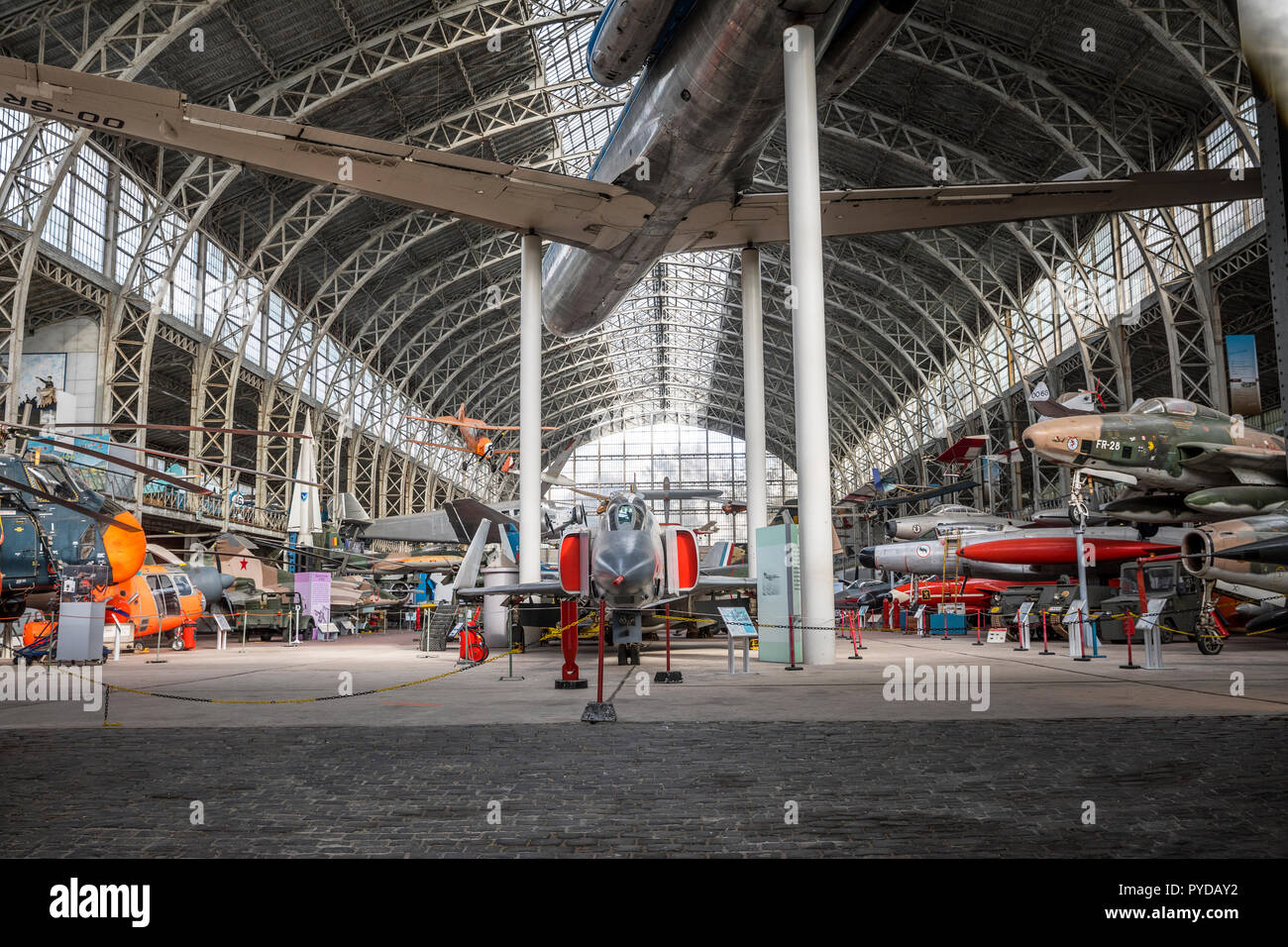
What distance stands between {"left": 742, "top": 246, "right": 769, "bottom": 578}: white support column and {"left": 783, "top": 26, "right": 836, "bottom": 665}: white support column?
12.8ft

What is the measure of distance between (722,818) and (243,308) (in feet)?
114

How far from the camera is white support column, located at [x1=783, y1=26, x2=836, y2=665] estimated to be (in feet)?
36.8

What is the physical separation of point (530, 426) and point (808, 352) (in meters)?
6.40

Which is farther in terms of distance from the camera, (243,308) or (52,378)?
(243,308)

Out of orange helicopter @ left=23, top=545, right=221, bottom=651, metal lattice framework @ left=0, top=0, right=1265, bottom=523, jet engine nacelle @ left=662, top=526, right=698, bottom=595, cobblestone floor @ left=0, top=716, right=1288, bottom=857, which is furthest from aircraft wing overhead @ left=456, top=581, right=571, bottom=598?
metal lattice framework @ left=0, top=0, right=1265, bottom=523

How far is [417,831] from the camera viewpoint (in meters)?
4.11

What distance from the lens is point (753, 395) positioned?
16.7 meters

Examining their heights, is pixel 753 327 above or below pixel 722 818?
above

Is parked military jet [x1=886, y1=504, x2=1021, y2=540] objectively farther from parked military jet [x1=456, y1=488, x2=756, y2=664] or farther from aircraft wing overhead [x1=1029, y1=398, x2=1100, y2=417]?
parked military jet [x1=456, y1=488, x2=756, y2=664]

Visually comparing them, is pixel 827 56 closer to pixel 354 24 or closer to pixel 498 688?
pixel 498 688

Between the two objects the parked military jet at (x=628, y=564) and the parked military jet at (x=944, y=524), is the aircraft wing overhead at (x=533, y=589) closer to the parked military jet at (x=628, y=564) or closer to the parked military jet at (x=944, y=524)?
the parked military jet at (x=628, y=564)

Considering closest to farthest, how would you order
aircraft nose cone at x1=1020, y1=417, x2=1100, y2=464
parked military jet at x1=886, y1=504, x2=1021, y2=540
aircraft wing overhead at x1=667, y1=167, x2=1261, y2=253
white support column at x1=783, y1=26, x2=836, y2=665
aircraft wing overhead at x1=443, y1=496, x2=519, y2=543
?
white support column at x1=783, y1=26, x2=836, y2=665
aircraft wing overhead at x1=667, y1=167, x2=1261, y2=253
aircraft nose cone at x1=1020, y1=417, x2=1100, y2=464
aircraft wing overhead at x1=443, y1=496, x2=519, y2=543
parked military jet at x1=886, y1=504, x2=1021, y2=540
